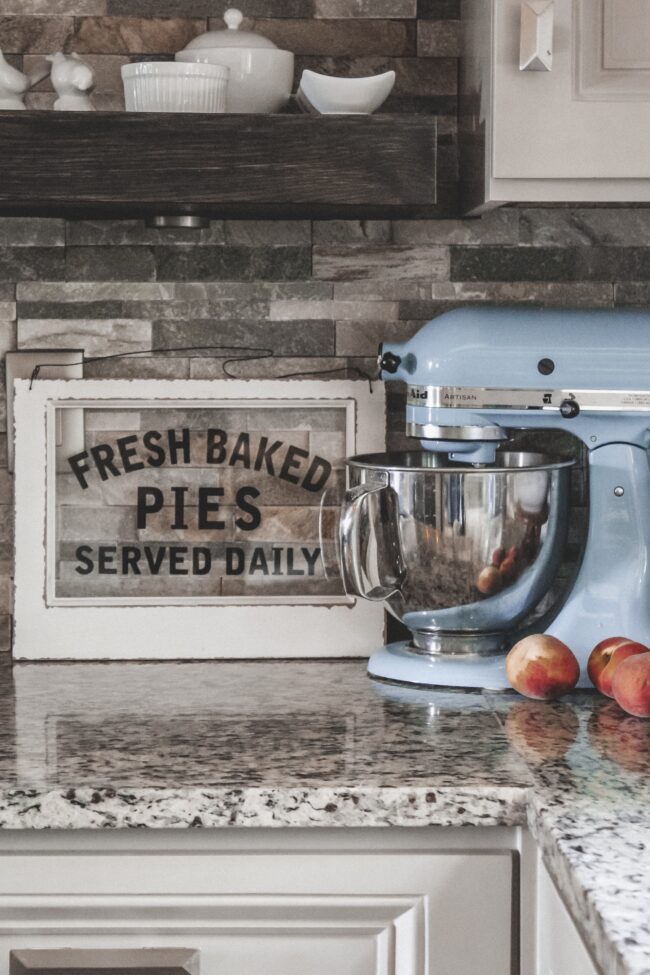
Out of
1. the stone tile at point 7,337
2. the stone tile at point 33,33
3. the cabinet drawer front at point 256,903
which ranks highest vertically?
the stone tile at point 33,33

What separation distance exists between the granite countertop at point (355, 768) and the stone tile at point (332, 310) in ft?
1.93

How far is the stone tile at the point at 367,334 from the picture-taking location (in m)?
1.85

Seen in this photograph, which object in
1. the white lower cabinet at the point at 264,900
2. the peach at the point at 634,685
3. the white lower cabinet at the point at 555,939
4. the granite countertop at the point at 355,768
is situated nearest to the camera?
the white lower cabinet at the point at 555,939

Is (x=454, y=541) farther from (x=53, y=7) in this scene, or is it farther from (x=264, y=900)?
(x=53, y=7)

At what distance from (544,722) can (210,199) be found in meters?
0.74

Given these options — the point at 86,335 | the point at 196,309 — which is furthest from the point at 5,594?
the point at 196,309

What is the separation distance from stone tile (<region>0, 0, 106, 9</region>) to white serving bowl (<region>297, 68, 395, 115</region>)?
424 mm

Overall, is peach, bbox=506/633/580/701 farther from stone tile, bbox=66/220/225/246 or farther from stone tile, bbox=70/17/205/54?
stone tile, bbox=70/17/205/54

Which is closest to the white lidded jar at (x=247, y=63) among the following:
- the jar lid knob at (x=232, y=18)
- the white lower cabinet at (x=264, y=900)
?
the jar lid knob at (x=232, y=18)

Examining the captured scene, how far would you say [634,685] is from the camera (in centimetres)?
141

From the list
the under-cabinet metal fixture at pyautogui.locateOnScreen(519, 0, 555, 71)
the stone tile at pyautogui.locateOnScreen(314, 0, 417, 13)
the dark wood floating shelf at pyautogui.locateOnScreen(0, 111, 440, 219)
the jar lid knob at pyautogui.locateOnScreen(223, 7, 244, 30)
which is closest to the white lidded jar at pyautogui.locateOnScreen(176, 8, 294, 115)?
the jar lid knob at pyautogui.locateOnScreen(223, 7, 244, 30)

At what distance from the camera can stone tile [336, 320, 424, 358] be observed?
185 cm

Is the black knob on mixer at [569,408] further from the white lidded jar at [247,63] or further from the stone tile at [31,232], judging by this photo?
the stone tile at [31,232]

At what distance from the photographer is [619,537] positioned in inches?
64.4
